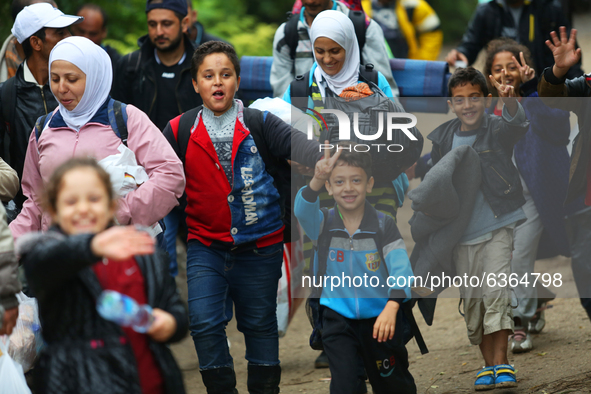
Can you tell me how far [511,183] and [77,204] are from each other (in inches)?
108

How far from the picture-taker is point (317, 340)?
454 centimetres

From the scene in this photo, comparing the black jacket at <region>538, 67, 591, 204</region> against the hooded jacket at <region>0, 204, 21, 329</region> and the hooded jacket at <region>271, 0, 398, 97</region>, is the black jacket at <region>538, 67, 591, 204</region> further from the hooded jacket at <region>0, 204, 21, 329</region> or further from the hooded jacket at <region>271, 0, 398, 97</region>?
the hooded jacket at <region>0, 204, 21, 329</region>

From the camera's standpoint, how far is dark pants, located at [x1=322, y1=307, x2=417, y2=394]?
13.6 ft

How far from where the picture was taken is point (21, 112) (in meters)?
5.01

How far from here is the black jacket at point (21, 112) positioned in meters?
4.99

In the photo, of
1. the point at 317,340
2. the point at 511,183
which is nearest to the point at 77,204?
the point at 317,340

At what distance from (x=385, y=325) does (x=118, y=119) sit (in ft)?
6.12

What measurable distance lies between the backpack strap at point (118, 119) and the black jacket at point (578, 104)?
2.47 m

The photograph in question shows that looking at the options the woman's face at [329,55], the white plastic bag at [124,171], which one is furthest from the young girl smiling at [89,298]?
the woman's face at [329,55]

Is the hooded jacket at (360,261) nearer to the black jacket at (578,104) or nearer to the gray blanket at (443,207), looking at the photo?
the gray blanket at (443,207)

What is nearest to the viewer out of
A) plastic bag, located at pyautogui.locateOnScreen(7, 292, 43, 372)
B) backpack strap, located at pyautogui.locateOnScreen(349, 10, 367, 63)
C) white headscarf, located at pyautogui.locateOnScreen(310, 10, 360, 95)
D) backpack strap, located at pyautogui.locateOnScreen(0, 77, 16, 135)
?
plastic bag, located at pyautogui.locateOnScreen(7, 292, 43, 372)

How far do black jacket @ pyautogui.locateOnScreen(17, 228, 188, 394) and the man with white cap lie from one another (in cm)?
223

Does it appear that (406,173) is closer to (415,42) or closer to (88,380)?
(88,380)

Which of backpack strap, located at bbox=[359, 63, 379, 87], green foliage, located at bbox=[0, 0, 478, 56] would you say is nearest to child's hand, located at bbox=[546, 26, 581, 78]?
backpack strap, located at bbox=[359, 63, 379, 87]
